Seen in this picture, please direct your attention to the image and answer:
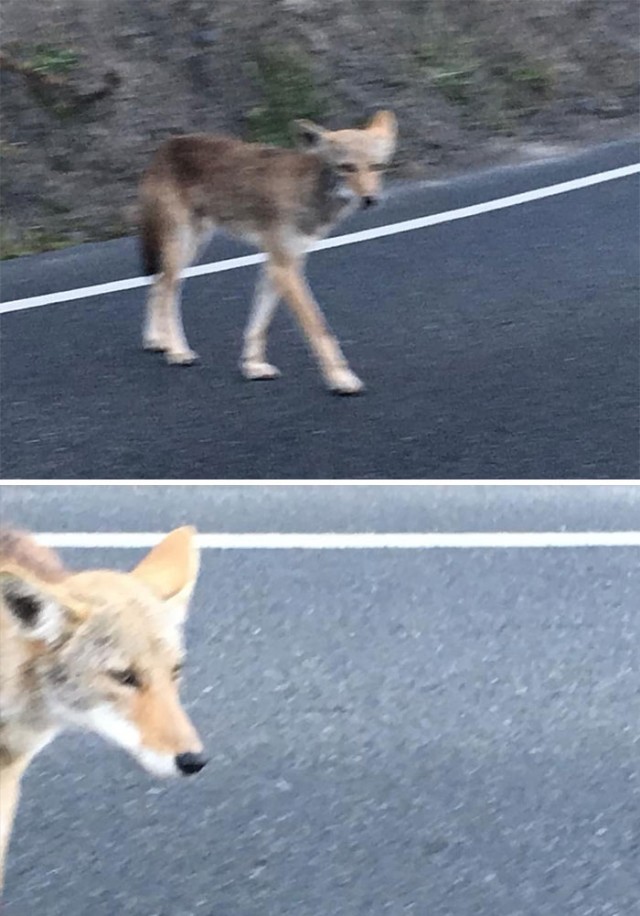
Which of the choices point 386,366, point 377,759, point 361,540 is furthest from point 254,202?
point 377,759

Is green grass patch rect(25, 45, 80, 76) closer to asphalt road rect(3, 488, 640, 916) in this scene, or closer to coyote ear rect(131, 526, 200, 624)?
asphalt road rect(3, 488, 640, 916)

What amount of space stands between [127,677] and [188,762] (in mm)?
224

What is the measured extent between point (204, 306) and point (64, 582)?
5.95m

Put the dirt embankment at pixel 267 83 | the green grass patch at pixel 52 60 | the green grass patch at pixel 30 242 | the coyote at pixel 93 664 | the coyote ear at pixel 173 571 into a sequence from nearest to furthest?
the coyote at pixel 93 664 < the coyote ear at pixel 173 571 < the green grass patch at pixel 30 242 < the dirt embankment at pixel 267 83 < the green grass patch at pixel 52 60

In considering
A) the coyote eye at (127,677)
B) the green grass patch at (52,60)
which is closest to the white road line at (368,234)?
the green grass patch at (52,60)

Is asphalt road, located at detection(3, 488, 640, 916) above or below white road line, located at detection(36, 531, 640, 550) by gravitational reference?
above

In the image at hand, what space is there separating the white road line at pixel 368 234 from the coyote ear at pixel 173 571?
5.64m

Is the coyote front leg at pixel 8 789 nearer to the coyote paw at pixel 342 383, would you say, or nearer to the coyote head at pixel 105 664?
the coyote head at pixel 105 664

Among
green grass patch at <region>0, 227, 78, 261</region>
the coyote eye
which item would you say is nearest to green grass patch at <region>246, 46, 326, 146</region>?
green grass patch at <region>0, 227, 78, 261</region>

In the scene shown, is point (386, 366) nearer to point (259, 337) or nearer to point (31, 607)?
point (259, 337)

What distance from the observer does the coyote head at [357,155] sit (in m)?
7.99

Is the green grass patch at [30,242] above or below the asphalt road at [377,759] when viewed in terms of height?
below

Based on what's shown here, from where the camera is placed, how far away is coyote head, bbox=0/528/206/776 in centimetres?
307

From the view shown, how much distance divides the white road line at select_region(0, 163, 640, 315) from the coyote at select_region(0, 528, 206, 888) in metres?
5.95
